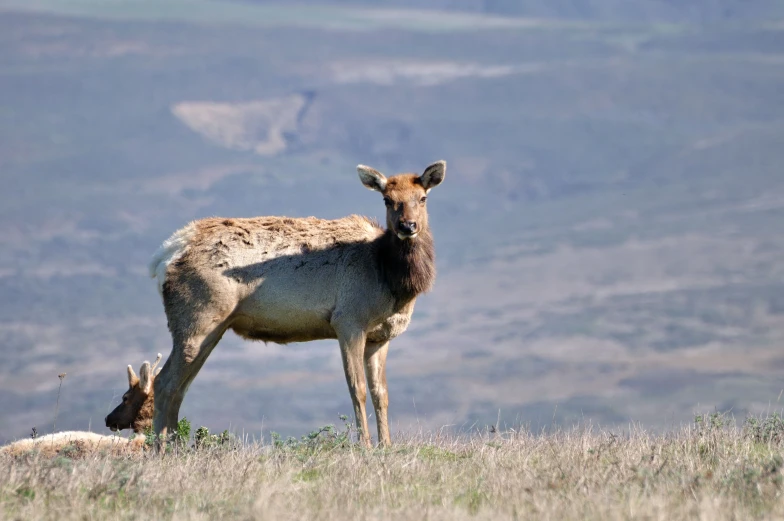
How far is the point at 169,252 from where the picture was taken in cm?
1405

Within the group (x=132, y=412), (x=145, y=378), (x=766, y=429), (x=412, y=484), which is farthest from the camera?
(x=132, y=412)

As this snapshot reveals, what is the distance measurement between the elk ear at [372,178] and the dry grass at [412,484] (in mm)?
3882

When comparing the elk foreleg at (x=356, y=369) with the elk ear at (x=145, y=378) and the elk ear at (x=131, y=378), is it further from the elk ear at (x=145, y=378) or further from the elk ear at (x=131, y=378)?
the elk ear at (x=131, y=378)

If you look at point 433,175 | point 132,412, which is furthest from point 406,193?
point 132,412

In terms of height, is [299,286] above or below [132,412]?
above

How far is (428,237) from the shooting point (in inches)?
552

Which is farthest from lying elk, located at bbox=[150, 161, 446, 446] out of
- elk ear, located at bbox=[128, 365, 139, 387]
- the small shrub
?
the small shrub

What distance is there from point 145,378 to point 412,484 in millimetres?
7734

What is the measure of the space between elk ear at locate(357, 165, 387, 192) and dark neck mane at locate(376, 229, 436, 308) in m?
0.64

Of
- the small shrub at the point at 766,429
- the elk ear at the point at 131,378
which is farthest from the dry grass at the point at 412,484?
the elk ear at the point at 131,378

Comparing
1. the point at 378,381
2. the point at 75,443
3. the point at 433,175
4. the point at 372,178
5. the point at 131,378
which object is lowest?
Answer: the point at 75,443

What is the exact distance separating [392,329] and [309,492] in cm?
528

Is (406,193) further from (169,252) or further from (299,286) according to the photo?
(169,252)

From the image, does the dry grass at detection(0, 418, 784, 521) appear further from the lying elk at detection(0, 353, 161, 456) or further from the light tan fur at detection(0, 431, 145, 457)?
the lying elk at detection(0, 353, 161, 456)
